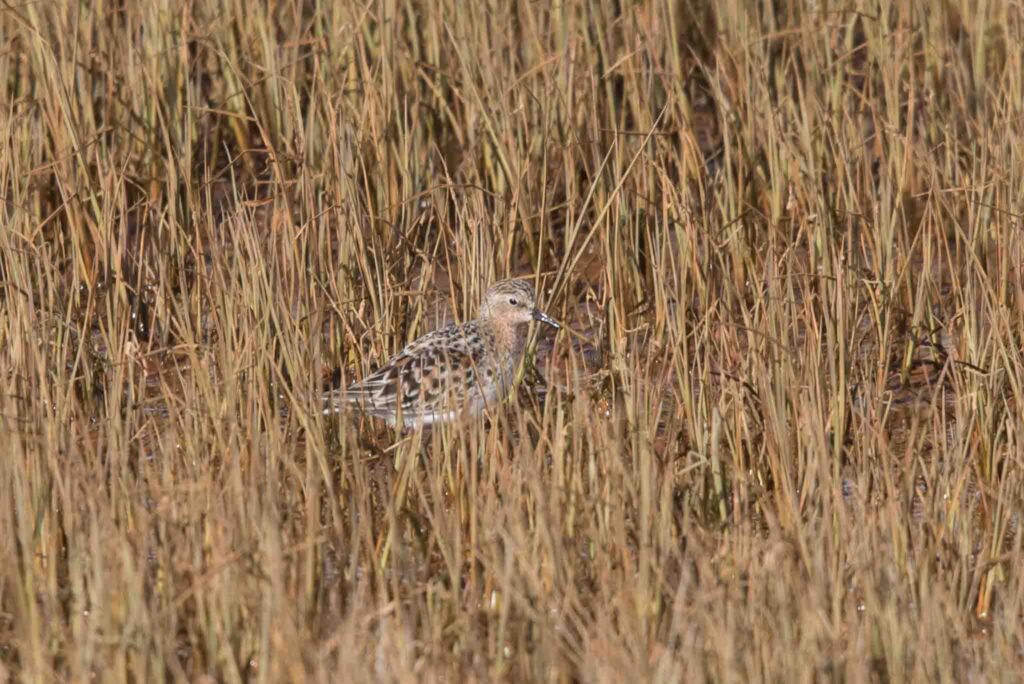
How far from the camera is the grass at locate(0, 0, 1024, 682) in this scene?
418 cm

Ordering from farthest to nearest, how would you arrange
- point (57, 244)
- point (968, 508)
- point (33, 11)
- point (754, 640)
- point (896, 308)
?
point (33, 11)
point (57, 244)
point (896, 308)
point (968, 508)
point (754, 640)

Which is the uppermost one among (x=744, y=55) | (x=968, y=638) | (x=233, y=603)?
(x=744, y=55)

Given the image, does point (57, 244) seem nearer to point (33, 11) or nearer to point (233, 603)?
point (33, 11)

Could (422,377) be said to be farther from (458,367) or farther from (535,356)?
(535,356)

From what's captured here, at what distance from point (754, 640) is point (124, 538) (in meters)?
A: 1.53

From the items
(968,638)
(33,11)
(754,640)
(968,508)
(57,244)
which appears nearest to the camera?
(754,640)

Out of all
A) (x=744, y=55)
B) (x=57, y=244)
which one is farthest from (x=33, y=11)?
(x=744, y=55)

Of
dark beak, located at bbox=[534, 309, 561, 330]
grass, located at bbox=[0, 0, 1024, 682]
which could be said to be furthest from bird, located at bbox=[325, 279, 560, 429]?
grass, located at bbox=[0, 0, 1024, 682]

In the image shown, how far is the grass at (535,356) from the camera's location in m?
4.18

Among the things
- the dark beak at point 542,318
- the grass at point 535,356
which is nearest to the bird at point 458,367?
the dark beak at point 542,318

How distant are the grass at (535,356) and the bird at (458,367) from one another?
0.20m

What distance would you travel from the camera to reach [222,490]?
464 centimetres

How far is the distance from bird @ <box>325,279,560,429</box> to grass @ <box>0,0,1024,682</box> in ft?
0.64

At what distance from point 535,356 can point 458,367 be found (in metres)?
0.75
